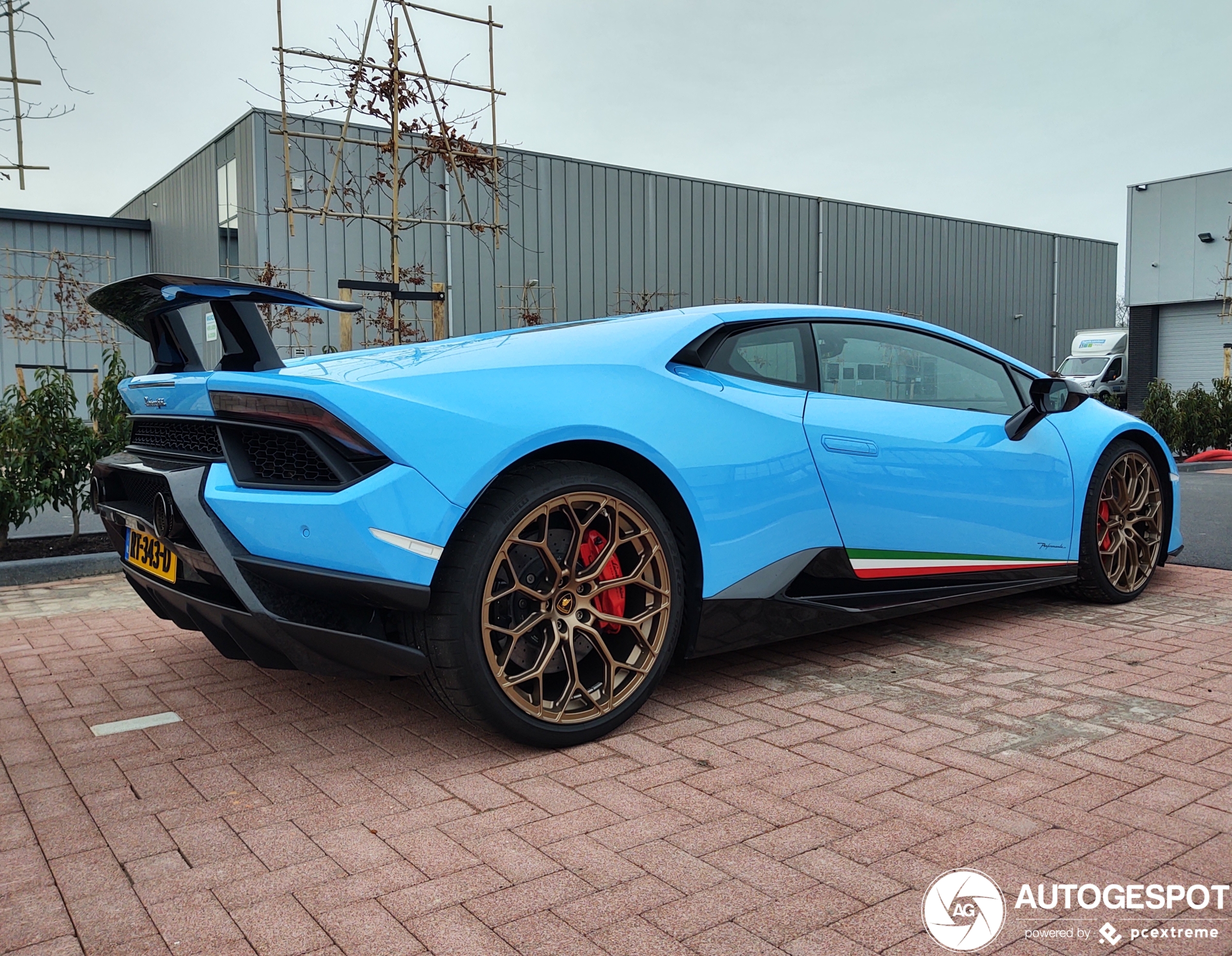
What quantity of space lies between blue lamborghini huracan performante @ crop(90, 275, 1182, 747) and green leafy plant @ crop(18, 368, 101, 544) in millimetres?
3103

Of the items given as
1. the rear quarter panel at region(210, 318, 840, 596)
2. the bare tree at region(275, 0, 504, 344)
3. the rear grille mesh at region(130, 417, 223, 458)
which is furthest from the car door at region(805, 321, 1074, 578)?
the bare tree at region(275, 0, 504, 344)

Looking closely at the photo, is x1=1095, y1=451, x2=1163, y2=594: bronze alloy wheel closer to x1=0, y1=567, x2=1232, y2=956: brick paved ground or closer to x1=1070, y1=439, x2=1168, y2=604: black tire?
x1=1070, y1=439, x2=1168, y2=604: black tire

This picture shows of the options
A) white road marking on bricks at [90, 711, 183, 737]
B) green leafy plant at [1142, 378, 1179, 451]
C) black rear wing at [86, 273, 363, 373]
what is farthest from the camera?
green leafy plant at [1142, 378, 1179, 451]

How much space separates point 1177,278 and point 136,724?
27639 mm

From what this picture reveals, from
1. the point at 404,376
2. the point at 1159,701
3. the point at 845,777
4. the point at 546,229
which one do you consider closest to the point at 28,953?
the point at 404,376

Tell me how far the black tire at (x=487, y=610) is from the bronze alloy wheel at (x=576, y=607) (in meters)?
0.01

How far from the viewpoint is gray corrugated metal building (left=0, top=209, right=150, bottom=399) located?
779 inches

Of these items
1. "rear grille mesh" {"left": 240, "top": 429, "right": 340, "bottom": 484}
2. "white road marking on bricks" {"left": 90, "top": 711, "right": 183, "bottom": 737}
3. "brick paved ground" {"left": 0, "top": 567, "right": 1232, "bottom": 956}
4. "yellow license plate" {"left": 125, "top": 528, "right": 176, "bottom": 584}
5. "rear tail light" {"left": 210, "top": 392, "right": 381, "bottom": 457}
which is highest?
"rear tail light" {"left": 210, "top": 392, "right": 381, "bottom": 457}

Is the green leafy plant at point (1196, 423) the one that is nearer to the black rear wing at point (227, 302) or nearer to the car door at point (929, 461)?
the car door at point (929, 461)

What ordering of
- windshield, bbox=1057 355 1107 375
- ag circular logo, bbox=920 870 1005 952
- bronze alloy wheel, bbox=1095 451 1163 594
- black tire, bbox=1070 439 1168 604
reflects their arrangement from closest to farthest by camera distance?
ag circular logo, bbox=920 870 1005 952
black tire, bbox=1070 439 1168 604
bronze alloy wheel, bbox=1095 451 1163 594
windshield, bbox=1057 355 1107 375

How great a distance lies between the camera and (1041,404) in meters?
3.99

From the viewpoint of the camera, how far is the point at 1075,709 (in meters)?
2.99

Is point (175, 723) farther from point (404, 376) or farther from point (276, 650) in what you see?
point (404, 376)

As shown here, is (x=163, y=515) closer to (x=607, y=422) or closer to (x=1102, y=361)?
(x=607, y=422)
